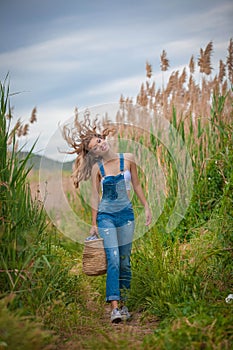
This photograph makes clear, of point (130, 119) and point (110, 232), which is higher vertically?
point (130, 119)

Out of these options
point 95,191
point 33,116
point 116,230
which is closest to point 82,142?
point 95,191

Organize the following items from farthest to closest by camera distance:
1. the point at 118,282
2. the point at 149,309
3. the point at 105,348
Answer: the point at 118,282 → the point at 149,309 → the point at 105,348

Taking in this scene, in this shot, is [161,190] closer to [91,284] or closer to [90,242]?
[91,284]

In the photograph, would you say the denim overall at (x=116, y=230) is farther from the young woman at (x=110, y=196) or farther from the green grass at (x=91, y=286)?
the green grass at (x=91, y=286)

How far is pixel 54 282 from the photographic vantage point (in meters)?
3.67

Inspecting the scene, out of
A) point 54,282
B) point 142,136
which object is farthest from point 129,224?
point 142,136

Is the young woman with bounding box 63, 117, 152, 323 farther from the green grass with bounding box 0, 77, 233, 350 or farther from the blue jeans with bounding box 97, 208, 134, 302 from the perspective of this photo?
the green grass with bounding box 0, 77, 233, 350

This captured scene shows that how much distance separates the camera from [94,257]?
4.20m

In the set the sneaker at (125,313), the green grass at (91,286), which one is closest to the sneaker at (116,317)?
the sneaker at (125,313)

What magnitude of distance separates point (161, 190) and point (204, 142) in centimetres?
97

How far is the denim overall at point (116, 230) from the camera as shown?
4.17 meters

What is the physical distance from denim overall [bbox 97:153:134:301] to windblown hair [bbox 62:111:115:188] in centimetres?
16

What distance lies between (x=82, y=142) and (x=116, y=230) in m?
0.81

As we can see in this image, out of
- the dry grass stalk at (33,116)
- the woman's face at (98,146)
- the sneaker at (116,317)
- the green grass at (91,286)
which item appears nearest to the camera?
the green grass at (91,286)
